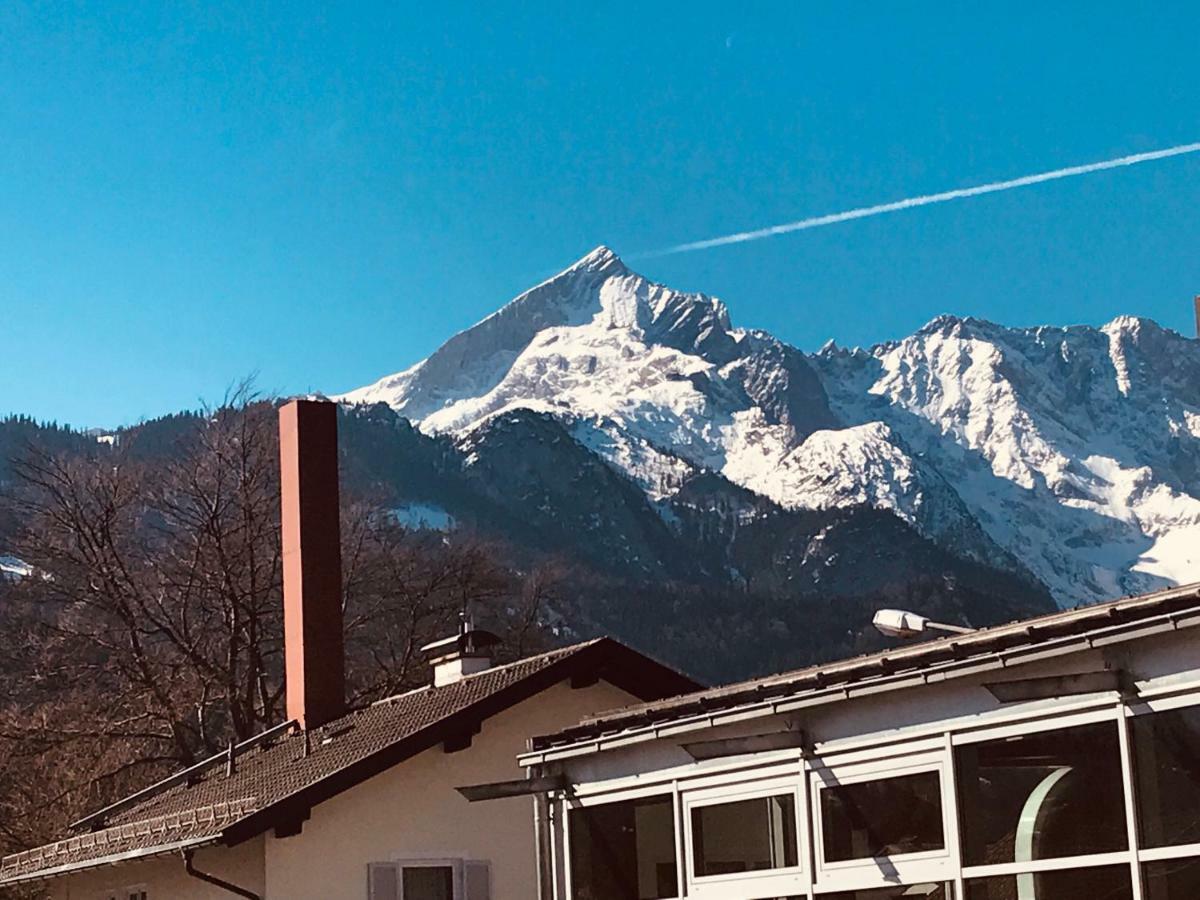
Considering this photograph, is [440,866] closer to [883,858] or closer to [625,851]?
[625,851]

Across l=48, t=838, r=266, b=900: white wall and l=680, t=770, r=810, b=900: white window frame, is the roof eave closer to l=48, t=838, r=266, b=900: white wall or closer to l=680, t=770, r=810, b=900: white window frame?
l=680, t=770, r=810, b=900: white window frame

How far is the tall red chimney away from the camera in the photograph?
26.0 meters

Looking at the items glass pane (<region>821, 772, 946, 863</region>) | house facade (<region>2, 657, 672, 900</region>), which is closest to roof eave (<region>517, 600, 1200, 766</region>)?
glass pane (<region>821, 772, 946, 863</region>)

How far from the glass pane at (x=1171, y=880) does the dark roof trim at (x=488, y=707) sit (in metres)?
10.4

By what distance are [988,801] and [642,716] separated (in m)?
3.41

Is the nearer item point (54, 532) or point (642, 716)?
point (642, 716)

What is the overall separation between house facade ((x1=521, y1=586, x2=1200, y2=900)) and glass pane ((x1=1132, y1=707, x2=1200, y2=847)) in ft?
Result: 0.03

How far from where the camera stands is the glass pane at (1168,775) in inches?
352

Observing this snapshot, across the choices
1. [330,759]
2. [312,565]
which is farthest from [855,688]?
[312,565]

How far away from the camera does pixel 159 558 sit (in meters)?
44.0

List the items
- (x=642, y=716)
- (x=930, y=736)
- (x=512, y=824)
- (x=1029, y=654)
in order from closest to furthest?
1. (x=1029, y=654)
2. (x=930, y=736)
3. (x=642, y=716)
4. (x=512, y=824)

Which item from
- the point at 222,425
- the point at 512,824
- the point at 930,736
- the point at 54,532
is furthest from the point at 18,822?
the point at 930,736

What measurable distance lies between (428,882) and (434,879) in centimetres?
7

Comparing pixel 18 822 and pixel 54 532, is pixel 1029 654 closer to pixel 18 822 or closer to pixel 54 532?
pixel 18 822
